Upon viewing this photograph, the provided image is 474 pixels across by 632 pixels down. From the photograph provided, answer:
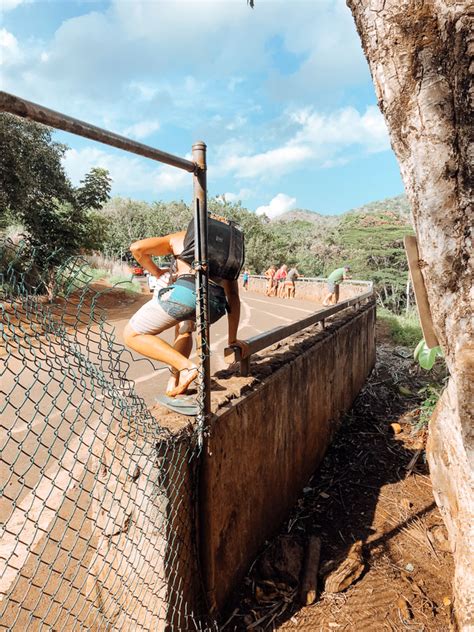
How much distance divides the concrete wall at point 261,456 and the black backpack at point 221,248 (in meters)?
0.94

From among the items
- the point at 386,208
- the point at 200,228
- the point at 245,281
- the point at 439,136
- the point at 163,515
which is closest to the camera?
the point at 439,136

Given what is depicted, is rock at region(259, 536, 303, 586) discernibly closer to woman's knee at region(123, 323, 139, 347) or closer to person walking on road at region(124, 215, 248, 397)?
person walking on road at region(124, 215, 248, 397)

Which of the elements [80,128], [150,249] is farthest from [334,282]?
[80,128]

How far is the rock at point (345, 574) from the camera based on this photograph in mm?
3227

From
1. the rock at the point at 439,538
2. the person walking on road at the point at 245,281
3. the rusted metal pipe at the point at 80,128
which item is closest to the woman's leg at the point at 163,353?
the rusted metal pipe at the point at 80,128

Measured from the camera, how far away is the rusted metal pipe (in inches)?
59.2

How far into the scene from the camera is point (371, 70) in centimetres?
235

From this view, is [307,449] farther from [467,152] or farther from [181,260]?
[467,152]

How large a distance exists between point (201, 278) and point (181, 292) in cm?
31

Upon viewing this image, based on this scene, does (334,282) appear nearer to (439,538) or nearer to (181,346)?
(439,538)

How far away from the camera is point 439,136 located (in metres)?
2.15

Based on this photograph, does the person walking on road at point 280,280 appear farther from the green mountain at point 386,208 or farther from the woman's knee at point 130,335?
the woman's knee at point 130,335

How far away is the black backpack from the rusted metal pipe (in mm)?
430

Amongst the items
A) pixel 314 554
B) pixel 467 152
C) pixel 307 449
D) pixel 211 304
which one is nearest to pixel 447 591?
pixel 314 554
